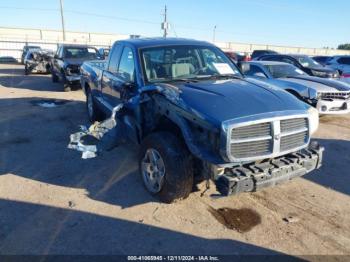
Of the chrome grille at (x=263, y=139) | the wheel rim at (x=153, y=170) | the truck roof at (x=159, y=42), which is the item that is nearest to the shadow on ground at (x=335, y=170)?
the chrome grille at (x=263, y=139)

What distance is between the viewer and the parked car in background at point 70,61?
13172mm

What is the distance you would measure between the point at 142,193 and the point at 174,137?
1.02 metres

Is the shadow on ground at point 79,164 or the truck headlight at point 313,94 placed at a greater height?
the truck headlight at point 313,94

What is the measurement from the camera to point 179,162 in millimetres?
3969

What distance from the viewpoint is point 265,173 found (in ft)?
12.0

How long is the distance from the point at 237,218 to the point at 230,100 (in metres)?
1.45

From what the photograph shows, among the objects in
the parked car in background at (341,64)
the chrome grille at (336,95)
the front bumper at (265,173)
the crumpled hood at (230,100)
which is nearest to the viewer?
the front bumper at (265,173)

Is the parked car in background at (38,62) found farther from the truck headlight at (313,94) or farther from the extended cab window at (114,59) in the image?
the truck headlight at (313,94)

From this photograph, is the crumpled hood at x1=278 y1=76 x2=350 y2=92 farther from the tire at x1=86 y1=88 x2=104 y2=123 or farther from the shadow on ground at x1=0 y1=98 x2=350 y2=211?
the tire at x1=86 y1=88 x2=104 y2=123

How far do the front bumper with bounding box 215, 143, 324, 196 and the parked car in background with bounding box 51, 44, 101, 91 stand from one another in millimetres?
10652

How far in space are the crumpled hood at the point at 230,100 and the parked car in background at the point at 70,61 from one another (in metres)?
9.70

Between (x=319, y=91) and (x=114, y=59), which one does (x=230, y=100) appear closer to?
(x=114, y=59)

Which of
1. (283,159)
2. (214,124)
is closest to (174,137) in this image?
(214,124)

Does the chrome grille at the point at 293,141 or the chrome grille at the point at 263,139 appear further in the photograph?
the chrome grille at the point at 293,141
